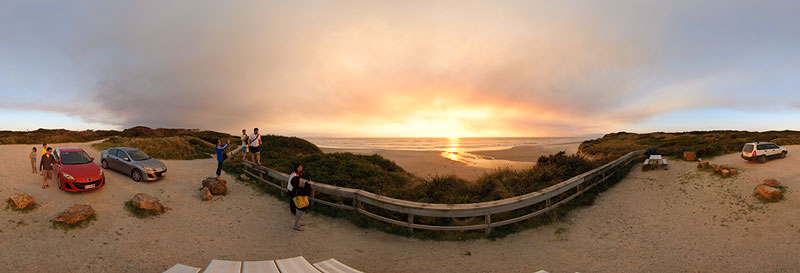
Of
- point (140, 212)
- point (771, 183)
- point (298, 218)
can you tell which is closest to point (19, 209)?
point (140, 212)

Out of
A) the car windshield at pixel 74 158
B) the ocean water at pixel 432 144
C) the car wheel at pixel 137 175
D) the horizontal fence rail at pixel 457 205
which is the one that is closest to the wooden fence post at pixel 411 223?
the horizontal fence rail at pixel 457 205

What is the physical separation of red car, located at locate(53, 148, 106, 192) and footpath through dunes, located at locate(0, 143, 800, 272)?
28 centimetres

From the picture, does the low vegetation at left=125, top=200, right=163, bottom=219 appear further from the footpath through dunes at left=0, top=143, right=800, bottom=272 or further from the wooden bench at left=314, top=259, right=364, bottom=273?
the wooden bench at left=314, top=259, right=364, bottom=273

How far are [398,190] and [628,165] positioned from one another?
12.3 m

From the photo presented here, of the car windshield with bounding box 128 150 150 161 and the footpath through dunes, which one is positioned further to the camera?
the car windshield with bounding box 128 150 150 161

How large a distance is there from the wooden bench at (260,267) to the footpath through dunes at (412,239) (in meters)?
2.49

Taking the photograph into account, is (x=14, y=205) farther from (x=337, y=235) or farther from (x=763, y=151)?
(x=763, y=151)

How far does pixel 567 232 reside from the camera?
7.25 meters

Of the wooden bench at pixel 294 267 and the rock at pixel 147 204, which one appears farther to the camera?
the rock at pixel 147 204

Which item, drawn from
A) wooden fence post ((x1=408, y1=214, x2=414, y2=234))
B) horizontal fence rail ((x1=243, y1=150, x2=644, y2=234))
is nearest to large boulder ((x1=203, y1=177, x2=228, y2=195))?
horizontal fence rail ((x1=243, y1=150, x2=644, y2=234))

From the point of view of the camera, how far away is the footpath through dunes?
5.49 metres

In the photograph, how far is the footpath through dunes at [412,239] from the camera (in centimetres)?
549

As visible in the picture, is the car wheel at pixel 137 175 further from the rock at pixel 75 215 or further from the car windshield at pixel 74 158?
the rock at pixel 75 215

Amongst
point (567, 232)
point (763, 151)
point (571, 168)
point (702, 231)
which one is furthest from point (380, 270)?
point (763, 151)
